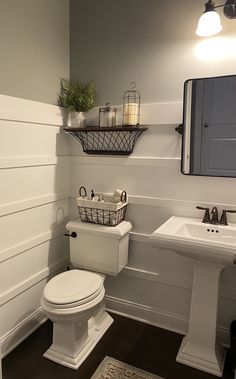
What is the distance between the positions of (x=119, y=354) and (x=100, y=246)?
0.70 m

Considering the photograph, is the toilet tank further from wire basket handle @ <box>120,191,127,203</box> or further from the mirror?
the mirror

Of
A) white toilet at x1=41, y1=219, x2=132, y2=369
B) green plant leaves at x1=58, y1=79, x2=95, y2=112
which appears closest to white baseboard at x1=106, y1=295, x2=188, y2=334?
white toilet at x1=41, y1=219, x2=132, y2=369

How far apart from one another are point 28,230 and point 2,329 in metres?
0.63

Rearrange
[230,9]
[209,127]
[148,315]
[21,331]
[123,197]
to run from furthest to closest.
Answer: [148,315]
[123,197]
[21,331]
[209,127]
[230,9]

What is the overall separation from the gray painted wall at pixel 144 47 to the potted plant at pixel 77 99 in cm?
8

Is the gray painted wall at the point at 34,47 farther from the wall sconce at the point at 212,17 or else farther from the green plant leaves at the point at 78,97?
the wall sconce at the point at 212,17

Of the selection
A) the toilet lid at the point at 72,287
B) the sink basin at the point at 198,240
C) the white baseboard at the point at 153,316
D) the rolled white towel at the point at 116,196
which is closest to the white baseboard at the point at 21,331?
the toilet lid at the point at 72,287

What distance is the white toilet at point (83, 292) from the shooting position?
63.5 inches

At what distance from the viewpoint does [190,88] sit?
1800mm

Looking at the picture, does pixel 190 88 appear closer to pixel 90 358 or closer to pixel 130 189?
pixel 130 189

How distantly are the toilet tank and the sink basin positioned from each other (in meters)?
0.39

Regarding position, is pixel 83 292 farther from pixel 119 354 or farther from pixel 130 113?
pixel 130 113

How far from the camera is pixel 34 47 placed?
1834 mm

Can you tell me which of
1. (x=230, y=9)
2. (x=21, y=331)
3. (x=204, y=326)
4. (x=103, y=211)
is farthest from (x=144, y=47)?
(x=21, y=331)
